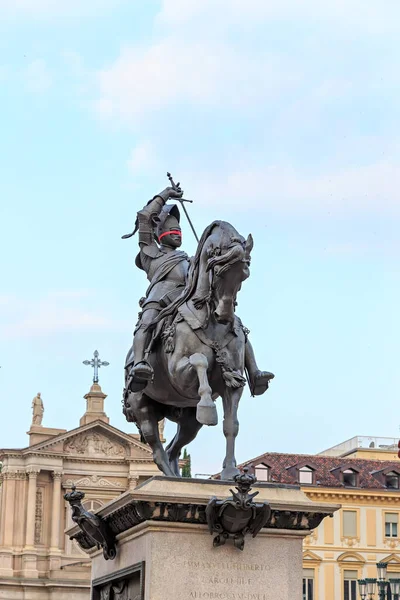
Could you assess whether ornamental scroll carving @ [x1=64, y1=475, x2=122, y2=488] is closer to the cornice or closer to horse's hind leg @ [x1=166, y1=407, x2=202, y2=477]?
the cornice

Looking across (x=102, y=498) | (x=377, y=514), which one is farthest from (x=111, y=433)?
(x=377, y=514)

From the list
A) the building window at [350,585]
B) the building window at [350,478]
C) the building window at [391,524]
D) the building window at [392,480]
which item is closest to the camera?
the building window at [350,585]

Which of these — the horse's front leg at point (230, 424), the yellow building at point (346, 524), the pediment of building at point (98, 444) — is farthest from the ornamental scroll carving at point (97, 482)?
the horse's front leg at point (230, 424)

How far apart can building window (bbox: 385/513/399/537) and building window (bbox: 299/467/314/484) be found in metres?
4.43

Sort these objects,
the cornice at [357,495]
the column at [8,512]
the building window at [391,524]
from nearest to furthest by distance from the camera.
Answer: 1. the cornice at [357,495]
2. the building window at [391,524]
3. the column at [8,512]

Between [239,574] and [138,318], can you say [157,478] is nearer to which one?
[239,574]

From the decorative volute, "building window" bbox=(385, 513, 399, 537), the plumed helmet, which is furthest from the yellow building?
the plumed helmet

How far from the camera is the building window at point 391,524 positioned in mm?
62156

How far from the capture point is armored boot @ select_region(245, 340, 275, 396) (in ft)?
32.6

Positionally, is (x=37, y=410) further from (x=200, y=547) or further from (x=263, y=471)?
(x=200, y=547)

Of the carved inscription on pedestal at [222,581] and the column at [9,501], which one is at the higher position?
the column at [9,501]

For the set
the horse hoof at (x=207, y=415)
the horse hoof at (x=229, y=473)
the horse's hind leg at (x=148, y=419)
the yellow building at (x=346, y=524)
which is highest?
the yellow building at (x=346, y=524)

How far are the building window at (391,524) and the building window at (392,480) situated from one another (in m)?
1.59

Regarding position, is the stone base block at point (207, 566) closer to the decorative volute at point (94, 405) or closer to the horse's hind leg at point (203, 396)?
the horse's hind leg at point (203, 396)
